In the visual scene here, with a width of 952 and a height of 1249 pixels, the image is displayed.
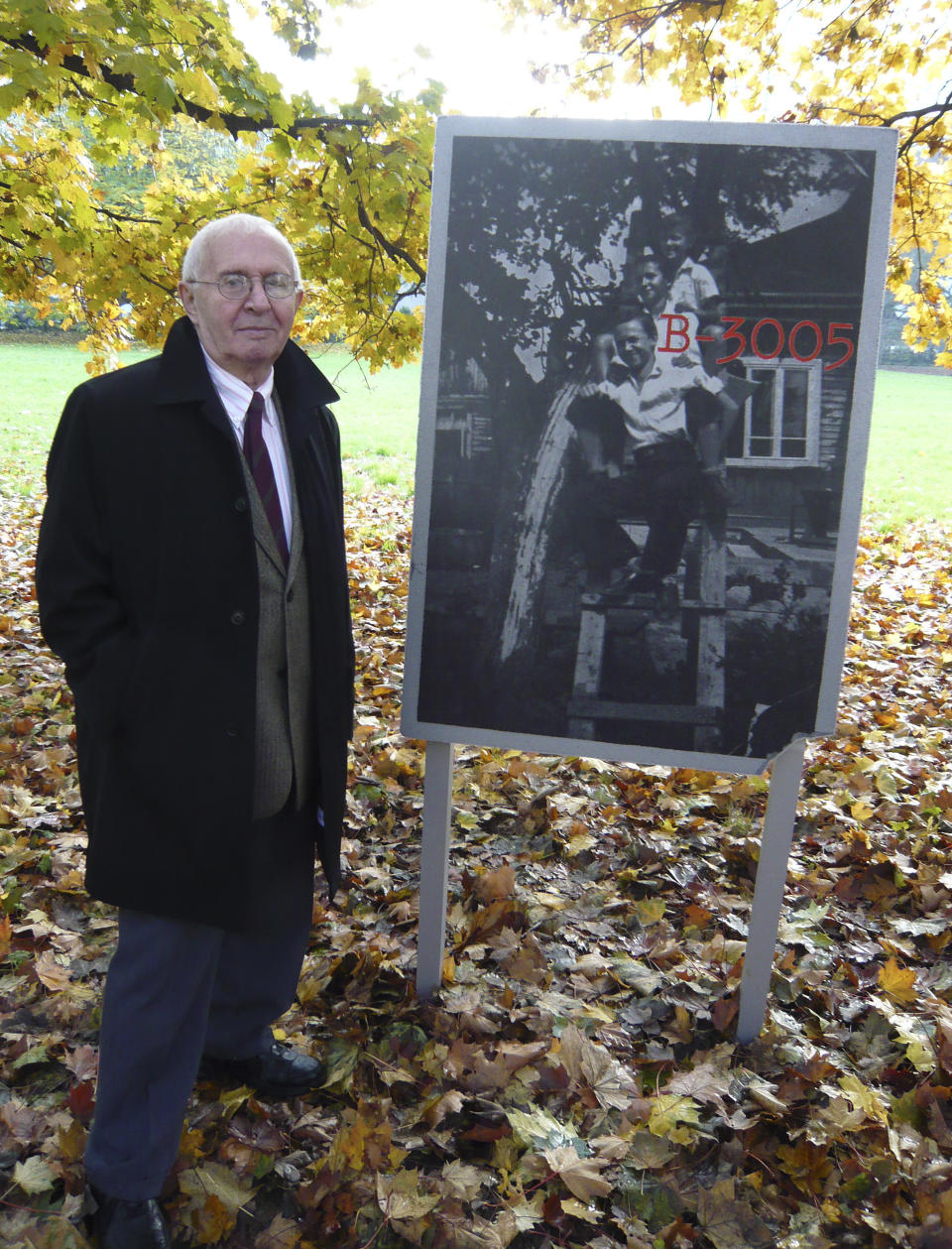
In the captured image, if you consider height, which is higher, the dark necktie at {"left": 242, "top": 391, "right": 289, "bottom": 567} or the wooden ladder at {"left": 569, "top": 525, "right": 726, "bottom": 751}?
the dark necktie at {"left": 242, "top": 391, "right": 289, "bottom": 567}

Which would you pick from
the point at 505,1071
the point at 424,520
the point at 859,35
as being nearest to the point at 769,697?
the point at 424,520

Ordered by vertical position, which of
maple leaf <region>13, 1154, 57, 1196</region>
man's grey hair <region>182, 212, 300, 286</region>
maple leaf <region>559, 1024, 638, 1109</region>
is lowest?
maple leaf <region>13, 1154, 57, 1196</region>

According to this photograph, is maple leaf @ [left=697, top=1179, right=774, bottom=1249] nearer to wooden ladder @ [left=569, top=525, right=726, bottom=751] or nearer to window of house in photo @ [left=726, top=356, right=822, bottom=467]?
wooden ladder @ [left=569, top=525, right=726, bottom=751]

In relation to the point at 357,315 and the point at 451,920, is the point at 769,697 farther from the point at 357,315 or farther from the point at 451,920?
the point at 357,315

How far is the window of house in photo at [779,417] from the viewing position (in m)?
2.03

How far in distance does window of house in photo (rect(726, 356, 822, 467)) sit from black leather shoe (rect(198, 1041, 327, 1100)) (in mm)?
1881

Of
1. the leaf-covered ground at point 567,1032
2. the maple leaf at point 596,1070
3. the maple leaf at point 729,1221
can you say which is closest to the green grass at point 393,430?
the leaf-covered ground at point 567,1032

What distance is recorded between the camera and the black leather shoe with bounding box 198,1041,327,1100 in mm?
2271

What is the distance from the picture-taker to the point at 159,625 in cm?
177

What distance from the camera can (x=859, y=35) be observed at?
576 centimetres

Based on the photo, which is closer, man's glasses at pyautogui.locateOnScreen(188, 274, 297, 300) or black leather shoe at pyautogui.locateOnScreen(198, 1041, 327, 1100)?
man's glasses at pyautogui.locateOnScreen(188, 274, 297, 300)

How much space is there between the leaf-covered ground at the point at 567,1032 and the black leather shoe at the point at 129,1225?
67 millimetres

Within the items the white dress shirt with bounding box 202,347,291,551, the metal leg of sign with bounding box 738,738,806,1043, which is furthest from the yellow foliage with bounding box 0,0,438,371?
the metal leg of sign with bounding box 738,738,806,1043

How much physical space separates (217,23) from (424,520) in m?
3.63
